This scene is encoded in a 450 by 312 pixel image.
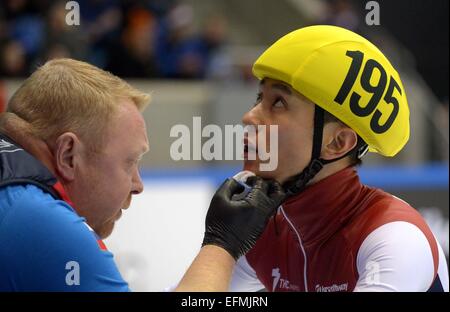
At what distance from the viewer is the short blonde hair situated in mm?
2426

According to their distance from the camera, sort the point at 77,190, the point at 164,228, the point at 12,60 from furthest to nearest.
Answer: the point at 12,60 → the point at 164,228 → the point at 77,190

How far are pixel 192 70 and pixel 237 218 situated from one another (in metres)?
7.16

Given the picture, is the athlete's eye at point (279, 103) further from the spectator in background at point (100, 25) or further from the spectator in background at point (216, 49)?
the spectator in background at point (216, 49)

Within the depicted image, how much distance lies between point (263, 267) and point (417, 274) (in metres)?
0.77

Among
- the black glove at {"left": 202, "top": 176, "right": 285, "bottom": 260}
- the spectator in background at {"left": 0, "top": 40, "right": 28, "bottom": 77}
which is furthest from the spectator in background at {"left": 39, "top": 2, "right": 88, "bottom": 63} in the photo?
the black glove at {"left": 202, "top": 176, "right": 285, "bottom": 260}

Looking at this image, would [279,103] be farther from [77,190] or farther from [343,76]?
[77,190]

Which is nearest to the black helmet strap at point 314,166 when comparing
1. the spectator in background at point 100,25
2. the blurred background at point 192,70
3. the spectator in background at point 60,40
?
the blurred background at point 192,70

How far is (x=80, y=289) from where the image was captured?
7.25ft

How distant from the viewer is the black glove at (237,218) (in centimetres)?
249

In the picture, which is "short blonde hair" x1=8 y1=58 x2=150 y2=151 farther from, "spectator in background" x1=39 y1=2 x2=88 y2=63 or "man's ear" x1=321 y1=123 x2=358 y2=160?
"spectator in background" x1=39 y1=2 x2=88 y2=63

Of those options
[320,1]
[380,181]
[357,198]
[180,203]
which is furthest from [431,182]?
[320,1]

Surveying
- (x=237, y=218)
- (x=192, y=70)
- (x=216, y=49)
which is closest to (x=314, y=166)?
(x=237, y=218)

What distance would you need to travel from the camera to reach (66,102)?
7.95ft

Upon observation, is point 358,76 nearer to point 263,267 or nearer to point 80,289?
point 263,267
